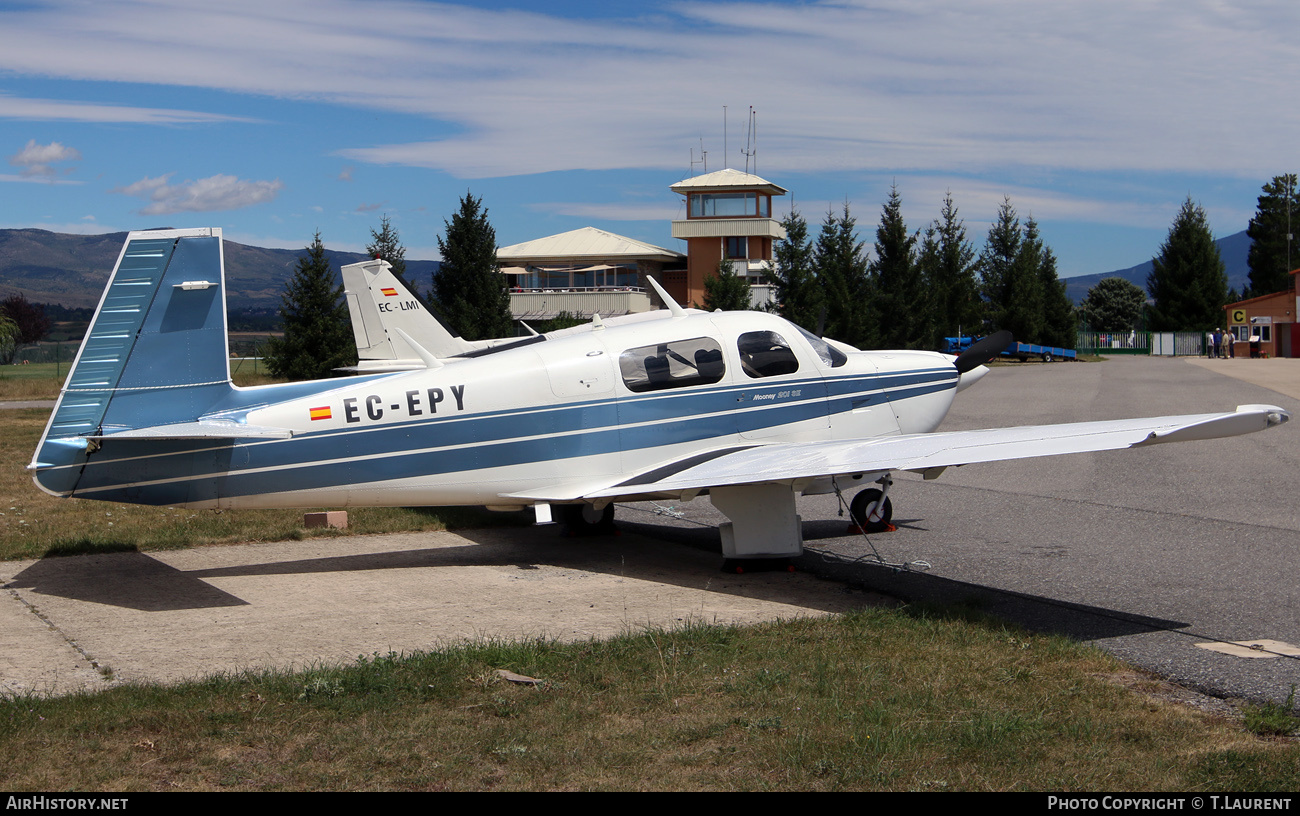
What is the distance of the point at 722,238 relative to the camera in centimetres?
6988

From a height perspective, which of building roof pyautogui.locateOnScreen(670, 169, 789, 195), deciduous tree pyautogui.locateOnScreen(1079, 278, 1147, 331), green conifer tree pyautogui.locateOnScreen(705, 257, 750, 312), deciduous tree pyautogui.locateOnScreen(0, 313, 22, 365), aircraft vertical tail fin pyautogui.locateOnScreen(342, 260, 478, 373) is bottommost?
aircraft vertical tail fin pyautogui.locateOnScreen(342, 260, 478, 373)

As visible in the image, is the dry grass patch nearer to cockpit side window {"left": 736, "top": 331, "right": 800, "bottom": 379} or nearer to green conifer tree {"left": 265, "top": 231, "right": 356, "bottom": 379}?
cockpit side window {"left": 736, "top": 331, "right": 800, "bottom": 379}

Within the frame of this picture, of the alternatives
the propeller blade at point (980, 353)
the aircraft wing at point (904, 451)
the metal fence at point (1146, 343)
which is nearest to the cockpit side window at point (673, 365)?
the aircraft wing at point (904, 451)

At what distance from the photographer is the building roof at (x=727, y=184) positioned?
68.6 metres

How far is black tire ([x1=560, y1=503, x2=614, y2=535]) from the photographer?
1125 centimetres

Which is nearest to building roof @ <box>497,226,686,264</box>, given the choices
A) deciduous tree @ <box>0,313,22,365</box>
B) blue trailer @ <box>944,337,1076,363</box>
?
blue trailer @ <box>944,337,1076,363</box>

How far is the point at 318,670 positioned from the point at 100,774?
1.64 metres

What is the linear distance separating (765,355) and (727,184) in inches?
2413

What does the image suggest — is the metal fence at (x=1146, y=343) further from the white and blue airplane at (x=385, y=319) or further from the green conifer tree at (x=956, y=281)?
the white and blue airplane at (x=385, y=319)

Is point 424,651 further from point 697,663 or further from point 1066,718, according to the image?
point 1066,718

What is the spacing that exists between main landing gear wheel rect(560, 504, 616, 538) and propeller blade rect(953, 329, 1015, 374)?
13.8ft

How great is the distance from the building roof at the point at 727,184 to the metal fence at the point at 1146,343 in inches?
1010

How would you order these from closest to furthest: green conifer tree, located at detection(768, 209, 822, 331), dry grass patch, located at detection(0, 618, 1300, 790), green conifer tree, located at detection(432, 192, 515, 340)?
dry grass patch, located at detection(0, 618, 1300, 790), green conifer tree, located at detection(432, 192, 515, 340), green conifer tree, located at detection(768, 209, 822, 331)
